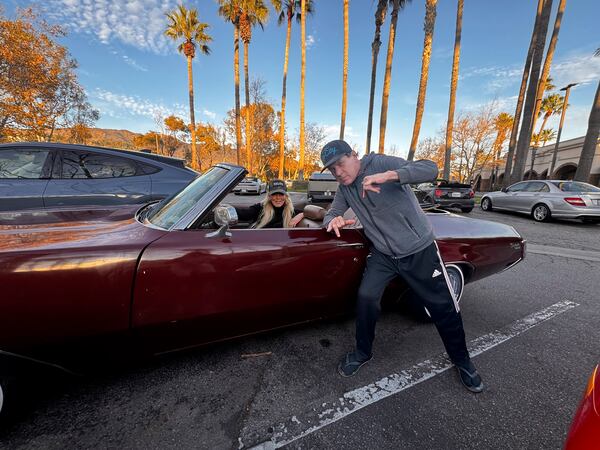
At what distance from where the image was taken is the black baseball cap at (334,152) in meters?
1.57

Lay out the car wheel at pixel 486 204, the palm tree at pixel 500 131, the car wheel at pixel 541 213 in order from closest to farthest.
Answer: the car wheel at pixel 541 213
the car wheel at pixel 486 204
the palm tree at pixel 500 131

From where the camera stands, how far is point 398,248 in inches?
61.7

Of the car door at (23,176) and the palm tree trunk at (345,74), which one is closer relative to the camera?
the car door at (23,176)

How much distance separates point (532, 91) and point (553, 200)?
740 cm

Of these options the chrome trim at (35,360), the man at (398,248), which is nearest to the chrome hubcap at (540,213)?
the man at (398,248)

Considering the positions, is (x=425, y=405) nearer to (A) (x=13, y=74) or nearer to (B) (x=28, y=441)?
(B) (x=28, y=441)

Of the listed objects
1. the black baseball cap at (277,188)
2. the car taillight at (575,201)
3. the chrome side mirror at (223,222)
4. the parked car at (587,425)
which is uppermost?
the black baseball cap at (277,188)

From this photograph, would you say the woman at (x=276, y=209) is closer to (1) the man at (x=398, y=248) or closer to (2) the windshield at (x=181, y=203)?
(2) the windshield at (x=181, y=203)

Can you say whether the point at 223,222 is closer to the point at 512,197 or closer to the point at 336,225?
the point at 336,225

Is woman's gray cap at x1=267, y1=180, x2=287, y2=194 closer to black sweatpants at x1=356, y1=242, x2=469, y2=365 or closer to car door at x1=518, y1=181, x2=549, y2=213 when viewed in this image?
black sweatpants at x1=356, y1=242, x2=469, y2=365

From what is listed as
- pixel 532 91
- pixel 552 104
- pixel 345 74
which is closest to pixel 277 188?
pixel 532 91

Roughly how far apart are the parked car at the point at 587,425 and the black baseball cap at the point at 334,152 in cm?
139

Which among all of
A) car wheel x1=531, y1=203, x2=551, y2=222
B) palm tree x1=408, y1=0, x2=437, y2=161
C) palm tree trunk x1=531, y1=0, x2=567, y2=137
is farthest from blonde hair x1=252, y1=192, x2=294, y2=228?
palm tree trunk x1=531, y1=0, x2=567, y2=137

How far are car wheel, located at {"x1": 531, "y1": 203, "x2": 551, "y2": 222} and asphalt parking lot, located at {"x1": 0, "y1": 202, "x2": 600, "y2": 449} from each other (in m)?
7.65
